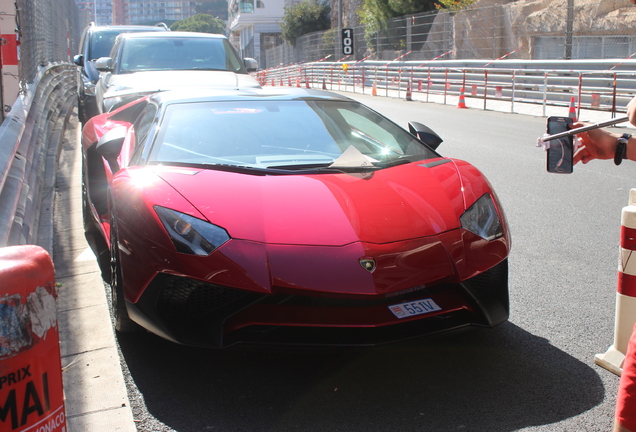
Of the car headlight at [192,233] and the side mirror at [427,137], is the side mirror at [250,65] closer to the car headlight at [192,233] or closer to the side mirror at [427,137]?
the side mirror at [427,137]

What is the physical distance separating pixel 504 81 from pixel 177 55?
44.4ft

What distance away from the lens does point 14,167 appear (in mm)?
5465

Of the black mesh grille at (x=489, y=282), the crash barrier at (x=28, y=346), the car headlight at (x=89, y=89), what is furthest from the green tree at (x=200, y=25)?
the crash barrier at (x=28, y=346)

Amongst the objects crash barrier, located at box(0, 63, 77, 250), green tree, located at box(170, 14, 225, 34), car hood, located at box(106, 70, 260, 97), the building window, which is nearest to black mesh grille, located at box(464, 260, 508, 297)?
crash barrier, located at box(0, 63, 77, 250)

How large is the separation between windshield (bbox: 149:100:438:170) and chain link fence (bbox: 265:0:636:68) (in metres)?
18.6

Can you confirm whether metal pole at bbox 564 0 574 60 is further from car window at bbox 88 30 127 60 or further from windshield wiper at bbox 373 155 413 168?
windshield wiper at bbox 373 155 413 168

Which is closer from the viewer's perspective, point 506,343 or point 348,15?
point 506,343

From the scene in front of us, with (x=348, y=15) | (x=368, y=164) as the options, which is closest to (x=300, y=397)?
(x=368, y=164)

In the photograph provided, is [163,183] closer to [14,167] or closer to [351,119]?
[351,119]

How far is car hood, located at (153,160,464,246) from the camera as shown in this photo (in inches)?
122

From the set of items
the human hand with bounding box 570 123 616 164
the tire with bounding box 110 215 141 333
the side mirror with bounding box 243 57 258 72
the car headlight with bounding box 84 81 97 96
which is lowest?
the tire with bounding box 110 215 141 333

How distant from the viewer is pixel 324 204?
333cm

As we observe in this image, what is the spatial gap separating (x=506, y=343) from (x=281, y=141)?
5.44ft

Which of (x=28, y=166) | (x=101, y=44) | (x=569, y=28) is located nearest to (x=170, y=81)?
(x=28, y=166)
